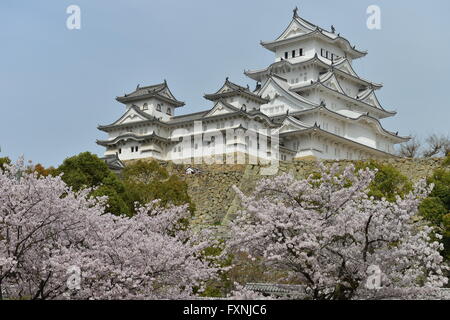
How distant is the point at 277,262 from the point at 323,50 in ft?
131

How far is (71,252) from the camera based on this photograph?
36.4ft

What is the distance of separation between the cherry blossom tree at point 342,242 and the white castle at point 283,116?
95.9ft

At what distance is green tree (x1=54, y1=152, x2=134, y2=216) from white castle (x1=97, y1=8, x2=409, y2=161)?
1581 cm

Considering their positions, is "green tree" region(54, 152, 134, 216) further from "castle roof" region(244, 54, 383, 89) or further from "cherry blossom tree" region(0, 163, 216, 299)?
"castle roof" region(244, 54, 383, 89)

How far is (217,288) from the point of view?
18.7 metres

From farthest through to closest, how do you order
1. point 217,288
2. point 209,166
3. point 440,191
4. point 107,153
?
1. point 107,153
2. point 209,166
3. point 440,191
4. point 217,288

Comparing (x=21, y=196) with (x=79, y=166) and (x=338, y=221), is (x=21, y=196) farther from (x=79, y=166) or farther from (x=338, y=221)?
(x=79, y=166)

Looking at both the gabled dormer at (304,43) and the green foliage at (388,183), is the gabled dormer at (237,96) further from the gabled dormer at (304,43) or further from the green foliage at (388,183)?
the green foliage at (388,183)

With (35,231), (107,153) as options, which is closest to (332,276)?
(35,231)

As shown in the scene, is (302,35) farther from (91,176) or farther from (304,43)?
(91,176)

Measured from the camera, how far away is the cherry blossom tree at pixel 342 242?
10.5 m

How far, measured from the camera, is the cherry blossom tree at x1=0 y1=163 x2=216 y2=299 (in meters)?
10.9
